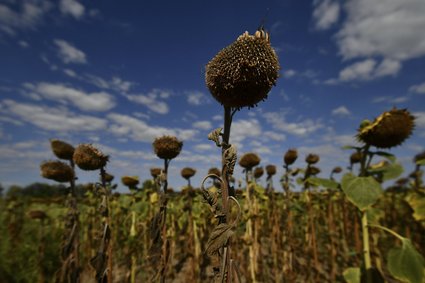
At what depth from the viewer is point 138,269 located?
734 cm

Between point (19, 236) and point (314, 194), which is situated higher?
point (314, 194)

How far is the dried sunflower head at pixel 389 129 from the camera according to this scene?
3078 millimetres

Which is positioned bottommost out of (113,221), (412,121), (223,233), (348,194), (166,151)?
(113,221)

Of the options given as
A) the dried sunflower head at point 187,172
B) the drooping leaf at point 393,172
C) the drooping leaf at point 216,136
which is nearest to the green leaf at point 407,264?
the drooping leaf at point 393,172

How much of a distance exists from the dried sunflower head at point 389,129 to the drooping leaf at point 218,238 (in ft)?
7.99

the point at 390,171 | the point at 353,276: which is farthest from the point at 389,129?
the point at 353,276

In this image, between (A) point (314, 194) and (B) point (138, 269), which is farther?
(A) point (314, 194)

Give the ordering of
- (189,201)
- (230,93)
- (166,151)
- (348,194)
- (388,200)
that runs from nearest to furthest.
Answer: (230,93), (348,194), (166,151), (189,201), (388,200)

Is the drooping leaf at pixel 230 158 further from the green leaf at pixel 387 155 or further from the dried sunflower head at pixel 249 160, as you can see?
the dried sunflower head at pixel 249 160

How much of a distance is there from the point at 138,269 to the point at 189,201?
228 cm

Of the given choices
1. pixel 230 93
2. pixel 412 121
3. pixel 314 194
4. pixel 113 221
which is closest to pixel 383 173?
pixel 412 121

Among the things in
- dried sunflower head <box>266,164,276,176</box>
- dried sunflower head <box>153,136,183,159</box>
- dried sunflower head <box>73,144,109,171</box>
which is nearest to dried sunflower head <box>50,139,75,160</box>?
dried sunflower head <box>73,144,109,171</box>

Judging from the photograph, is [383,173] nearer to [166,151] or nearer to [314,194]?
[166,151]

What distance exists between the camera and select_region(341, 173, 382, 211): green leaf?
109 inches
